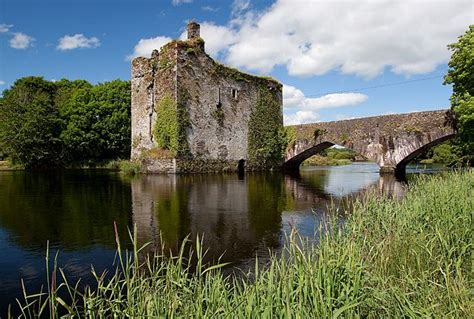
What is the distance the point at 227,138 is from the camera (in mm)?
27281

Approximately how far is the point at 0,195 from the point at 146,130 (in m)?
13.4

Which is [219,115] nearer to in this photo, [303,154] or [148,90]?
[148,90]

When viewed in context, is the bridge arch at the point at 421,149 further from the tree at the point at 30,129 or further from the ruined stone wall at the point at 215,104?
the tree at the point at 30,129

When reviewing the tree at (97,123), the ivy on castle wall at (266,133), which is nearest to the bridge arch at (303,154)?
the ivy on castle wall at (266,133)

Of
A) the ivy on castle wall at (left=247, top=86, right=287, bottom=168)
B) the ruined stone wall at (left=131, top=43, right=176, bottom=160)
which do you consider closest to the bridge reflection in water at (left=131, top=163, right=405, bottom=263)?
the ruined stone wall at (left=131, top=43, right=176, bottom=160)

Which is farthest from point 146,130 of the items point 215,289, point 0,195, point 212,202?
point 215,289

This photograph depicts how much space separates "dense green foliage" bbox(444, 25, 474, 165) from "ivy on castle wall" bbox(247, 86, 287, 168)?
42.1 feet

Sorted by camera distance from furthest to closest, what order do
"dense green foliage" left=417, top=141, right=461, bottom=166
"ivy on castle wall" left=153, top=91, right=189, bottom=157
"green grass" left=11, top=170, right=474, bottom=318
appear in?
"dense green foliage" left=417, top=141, right=461, bottom=166
"ivy on castle wall" left=153, top=91, right=189, bottom=157
"green grass" left=11, top=170, right=474, bottom=318

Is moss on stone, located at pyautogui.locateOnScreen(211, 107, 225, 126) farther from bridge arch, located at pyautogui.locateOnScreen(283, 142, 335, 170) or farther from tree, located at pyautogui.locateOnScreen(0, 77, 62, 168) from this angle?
tree, located at pyautogui.locateOnScreen(0, 77, 62, 168)

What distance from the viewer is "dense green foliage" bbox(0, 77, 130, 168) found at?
3369cm

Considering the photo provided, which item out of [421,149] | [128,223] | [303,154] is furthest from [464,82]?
[128,223]

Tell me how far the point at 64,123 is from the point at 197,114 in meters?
18.4

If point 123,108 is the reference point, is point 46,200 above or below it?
below

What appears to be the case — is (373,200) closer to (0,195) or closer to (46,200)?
(46,200)
